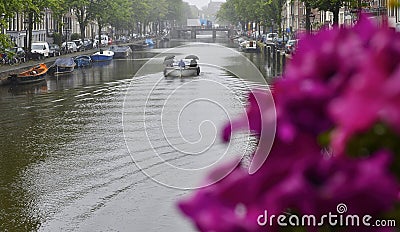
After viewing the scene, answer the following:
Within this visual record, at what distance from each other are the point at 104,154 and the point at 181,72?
26681 millimetres

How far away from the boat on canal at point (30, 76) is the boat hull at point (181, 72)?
28.4ft

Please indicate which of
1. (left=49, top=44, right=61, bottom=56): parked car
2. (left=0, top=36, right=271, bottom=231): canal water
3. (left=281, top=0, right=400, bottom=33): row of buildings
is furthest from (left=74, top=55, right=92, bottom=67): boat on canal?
(left=281, top=0, right=400, bottom=33): row of buildings

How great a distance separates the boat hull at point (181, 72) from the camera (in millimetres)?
46781

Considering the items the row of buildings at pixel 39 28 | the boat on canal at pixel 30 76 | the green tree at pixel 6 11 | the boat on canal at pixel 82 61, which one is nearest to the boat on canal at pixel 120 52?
the row of buildings at pixel 39 28

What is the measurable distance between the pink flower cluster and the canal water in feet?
9.22

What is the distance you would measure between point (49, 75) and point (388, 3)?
1915 inches

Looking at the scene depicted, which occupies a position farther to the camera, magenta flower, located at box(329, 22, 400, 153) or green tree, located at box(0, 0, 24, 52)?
green tree, located at box(0, 0, 24, 52)

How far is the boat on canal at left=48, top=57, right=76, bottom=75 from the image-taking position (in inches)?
1935

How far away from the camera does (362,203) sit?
101 centimetres

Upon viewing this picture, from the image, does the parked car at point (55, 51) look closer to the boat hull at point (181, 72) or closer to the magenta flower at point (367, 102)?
the boat hull at point (181, 72)

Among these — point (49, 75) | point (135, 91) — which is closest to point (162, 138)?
point (135, 91)

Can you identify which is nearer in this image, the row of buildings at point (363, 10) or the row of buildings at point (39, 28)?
the row of buildings at point (363, 10)

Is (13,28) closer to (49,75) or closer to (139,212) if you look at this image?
(49,75)

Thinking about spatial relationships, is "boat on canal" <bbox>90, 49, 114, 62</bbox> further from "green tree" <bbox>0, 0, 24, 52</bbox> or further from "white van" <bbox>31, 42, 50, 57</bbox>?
"green tree" <bbox>0, 0, 24, 52</bbox>
